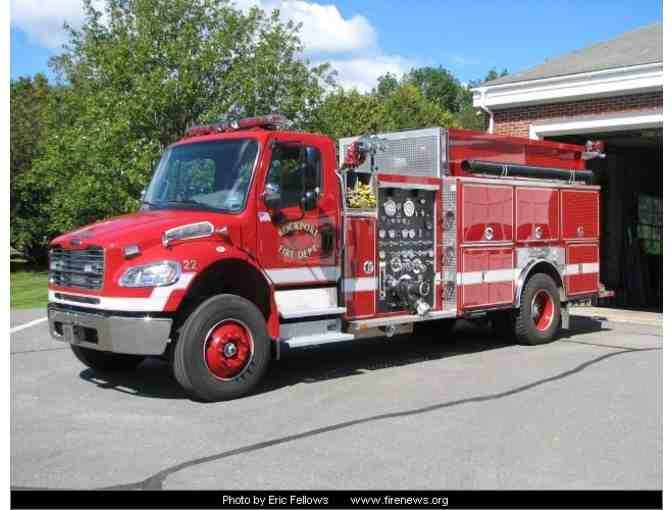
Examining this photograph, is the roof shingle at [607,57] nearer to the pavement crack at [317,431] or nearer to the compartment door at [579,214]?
the compartment door at [579,214]

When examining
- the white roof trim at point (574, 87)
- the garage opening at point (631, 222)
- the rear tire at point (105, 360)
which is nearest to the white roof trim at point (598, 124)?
the white roof trim at point (574, 87)

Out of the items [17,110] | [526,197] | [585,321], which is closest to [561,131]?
[585,321]

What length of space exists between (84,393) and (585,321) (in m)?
8.98

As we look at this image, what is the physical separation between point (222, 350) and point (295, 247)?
134 centimetres

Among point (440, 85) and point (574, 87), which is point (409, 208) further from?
point (440, 85)

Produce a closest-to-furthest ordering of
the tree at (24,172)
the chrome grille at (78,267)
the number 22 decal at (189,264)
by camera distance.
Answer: the number 22 decal at (189,264), the chrome grille at (78,267), the tree at (24,172)

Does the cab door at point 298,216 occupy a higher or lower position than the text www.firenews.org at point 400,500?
higher

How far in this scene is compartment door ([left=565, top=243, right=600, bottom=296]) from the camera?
1136 centimetres

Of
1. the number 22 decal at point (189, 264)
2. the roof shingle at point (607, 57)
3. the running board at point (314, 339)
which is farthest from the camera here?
the roof shingle at point (607, 57)

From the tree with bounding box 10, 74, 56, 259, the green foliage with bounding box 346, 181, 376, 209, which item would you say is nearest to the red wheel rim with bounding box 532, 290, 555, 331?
the green foliage with bounding box 346, 181, 376, 209

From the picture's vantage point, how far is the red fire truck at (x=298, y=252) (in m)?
7.03

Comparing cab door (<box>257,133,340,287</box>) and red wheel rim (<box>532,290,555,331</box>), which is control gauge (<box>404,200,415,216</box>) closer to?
cab door (<box>257,133,340,287</box>)

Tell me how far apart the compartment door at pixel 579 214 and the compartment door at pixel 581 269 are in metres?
0.16

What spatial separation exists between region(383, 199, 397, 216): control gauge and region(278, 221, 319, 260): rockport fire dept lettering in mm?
1093
